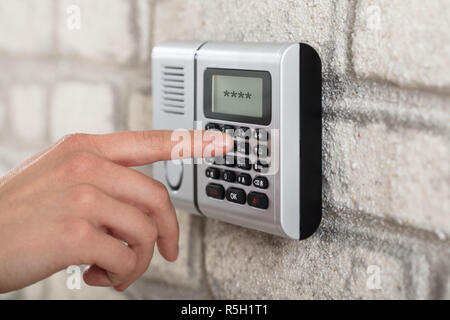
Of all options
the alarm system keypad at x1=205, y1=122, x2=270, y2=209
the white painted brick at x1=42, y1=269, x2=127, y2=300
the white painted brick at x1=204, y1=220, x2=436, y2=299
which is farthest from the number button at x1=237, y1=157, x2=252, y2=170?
the white painted brick at x1=42, y1=269, x2=127, y2=300

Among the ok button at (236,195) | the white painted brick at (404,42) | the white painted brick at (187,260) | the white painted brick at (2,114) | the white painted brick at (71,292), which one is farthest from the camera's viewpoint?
the white painted brick at (2,114)

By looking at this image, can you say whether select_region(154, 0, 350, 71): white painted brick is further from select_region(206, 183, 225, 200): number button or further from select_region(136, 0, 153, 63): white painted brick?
select_region(206, 183, 225, 200): number button

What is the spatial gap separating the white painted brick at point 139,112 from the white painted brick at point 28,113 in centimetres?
20

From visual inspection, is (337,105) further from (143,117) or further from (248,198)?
(143,117)

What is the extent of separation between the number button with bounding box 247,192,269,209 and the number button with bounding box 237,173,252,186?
13 millimetres

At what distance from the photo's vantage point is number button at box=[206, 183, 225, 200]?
0.64 metres

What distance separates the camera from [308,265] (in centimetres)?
65

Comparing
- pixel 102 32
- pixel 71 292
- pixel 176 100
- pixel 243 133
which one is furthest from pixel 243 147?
pixel 71 292

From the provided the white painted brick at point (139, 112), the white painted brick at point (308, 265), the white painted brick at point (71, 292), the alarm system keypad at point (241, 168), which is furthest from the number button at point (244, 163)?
the white painted brick at point (71, 292)

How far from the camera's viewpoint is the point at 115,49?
2.79ft

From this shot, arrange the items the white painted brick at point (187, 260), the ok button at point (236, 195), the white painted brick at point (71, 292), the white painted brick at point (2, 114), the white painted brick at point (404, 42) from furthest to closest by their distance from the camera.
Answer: the white painted brick at point (2, 114) < the white painted brick at point (71, 292) < the white painted brick at point (187, 260) < the ok button at point (236, 195) < the white painted brick at point (404, 42)

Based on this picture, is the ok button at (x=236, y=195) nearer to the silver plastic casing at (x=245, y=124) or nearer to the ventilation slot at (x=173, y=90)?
the silver plastic casing at (x=245, y=124)

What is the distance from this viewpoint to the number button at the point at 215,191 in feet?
2.11

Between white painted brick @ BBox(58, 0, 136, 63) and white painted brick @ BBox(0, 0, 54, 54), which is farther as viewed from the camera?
white painted brick @ BBox(0, 0, 54, 54)
